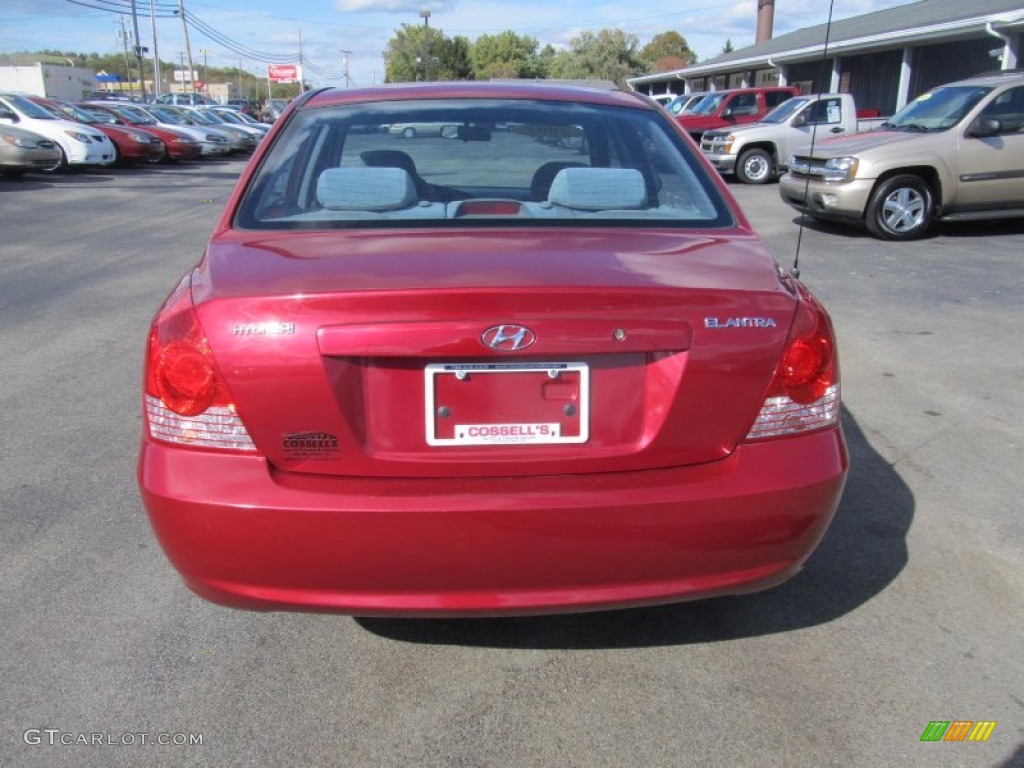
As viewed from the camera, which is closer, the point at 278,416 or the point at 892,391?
the point at 278,416

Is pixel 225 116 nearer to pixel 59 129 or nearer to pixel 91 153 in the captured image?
pixel 91 153

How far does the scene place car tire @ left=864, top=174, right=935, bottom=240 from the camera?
10445 mm

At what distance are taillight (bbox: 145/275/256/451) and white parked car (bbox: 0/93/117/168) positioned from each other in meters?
18.4

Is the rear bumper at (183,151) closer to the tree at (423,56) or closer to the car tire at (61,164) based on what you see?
the car tire at (61,164)

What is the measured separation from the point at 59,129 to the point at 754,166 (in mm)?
14260

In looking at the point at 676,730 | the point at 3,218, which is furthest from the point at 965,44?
the point at 676,730

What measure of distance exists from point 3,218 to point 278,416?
1219 cm

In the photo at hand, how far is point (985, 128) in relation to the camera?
10016mm

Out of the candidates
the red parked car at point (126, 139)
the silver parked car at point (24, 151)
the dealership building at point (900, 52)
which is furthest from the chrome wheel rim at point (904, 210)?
the red parked car at point (126, 139)

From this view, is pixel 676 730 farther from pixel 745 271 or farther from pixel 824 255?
pixel 824 255

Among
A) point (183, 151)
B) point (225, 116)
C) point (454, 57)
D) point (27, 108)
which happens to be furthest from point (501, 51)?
point (27, 108)

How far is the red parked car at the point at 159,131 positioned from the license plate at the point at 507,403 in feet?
74.4

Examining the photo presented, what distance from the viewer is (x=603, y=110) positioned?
3455 mm

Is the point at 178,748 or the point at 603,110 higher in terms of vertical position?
the point at 603,110
